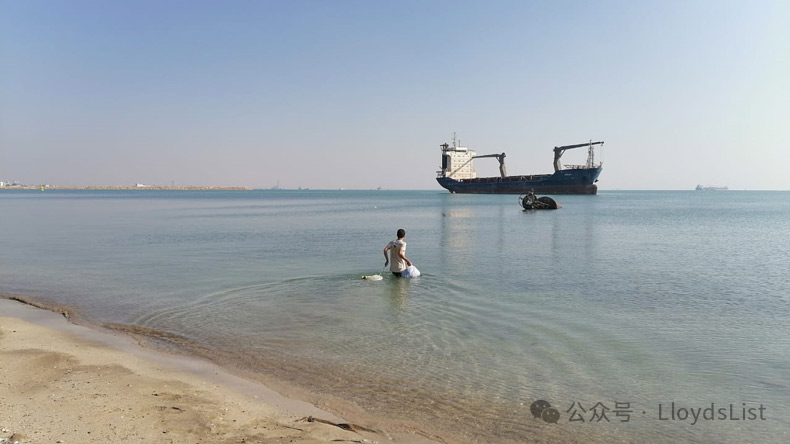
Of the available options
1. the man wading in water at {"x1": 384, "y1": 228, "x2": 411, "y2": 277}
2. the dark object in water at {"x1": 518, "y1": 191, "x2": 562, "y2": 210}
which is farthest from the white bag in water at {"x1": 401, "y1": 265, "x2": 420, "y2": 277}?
the dark object in water at {"x1": 518, "y1": 191, "x2": 562, "y2": 210}

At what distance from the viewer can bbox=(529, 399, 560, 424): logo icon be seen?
229 inches

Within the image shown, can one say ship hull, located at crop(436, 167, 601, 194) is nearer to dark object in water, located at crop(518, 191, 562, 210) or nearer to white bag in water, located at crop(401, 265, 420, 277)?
dark object in water, located at crop(518, 191, 562, 210)

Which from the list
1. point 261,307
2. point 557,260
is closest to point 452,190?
point 557,260

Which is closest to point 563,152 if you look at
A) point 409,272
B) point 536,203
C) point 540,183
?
point 540,183

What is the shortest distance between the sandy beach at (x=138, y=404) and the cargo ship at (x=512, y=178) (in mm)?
104516

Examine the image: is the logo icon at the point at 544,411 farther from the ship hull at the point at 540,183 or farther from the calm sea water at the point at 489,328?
the ship hull at the point at 540,183

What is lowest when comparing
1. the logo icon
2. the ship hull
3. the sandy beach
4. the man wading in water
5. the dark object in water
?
the logo icon

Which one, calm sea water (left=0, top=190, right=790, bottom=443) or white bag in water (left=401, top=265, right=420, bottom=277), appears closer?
calm sea water (left=0, top=190, right=790, bottom=443)

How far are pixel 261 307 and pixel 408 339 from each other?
444cm

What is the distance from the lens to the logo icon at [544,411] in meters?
5.83

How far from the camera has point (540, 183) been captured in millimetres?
108875

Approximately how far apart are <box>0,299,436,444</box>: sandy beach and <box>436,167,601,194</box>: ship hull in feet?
308

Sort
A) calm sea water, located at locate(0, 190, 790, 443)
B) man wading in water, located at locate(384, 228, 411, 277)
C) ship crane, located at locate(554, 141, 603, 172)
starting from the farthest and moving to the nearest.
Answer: ship crane, located at locate(554, 141, 603, 172), man wading in water, located at locate(384, 228, 411, 277), calm sea water, located at locate(0, 190, 790, 443)

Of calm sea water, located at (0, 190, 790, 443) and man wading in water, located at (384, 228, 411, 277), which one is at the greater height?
man wading in water, located at (384, 228, 411, 277)
